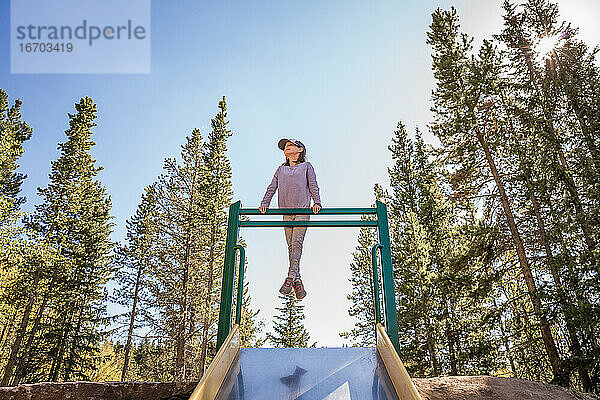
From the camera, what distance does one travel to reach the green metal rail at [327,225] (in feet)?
12.2

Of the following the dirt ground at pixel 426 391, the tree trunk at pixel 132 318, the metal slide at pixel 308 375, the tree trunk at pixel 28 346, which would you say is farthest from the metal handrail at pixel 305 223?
the tree trunk at pixel 132 318

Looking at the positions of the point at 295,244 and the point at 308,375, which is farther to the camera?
the point at 295,244

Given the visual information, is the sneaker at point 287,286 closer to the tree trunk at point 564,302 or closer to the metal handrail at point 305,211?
the metal handrail at point 305,211

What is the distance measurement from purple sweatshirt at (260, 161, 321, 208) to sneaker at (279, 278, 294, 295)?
0.88 m

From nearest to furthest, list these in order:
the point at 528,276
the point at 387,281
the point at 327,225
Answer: the point at 387,281
the point at 327,225
the point at 528,276

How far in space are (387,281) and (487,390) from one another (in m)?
3.67

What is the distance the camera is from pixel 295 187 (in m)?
5.17

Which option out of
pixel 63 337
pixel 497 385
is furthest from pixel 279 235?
pixel 63 337

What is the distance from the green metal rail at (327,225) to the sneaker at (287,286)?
1.94 feet

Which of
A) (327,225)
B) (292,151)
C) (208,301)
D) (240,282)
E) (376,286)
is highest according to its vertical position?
(292,151)

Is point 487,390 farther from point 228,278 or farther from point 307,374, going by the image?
point 228,278

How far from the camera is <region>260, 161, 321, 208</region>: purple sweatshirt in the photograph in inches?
201

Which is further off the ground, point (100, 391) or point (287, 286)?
point (287, 286)

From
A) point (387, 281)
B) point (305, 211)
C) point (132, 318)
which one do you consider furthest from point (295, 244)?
point (132, 318)
